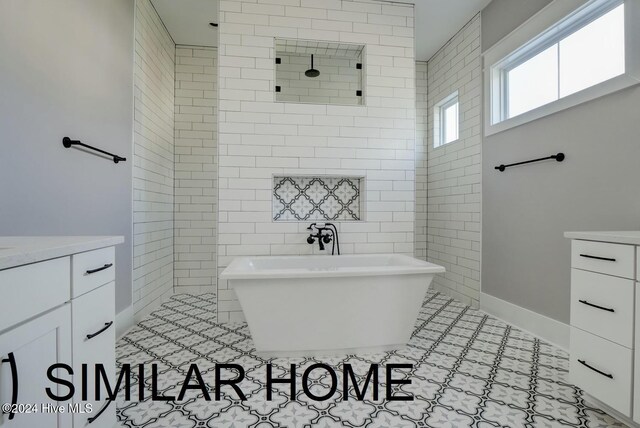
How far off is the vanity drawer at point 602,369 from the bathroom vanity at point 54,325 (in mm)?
2136

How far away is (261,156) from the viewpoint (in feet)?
9.35

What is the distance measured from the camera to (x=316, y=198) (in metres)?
3.12

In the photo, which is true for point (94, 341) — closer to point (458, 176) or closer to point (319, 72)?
point (319, 72)

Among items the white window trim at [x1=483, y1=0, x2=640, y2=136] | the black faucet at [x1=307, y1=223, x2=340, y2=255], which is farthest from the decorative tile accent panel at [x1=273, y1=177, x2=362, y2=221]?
the white window trim at [x1=483, y1=0, x2=640, y2=136]

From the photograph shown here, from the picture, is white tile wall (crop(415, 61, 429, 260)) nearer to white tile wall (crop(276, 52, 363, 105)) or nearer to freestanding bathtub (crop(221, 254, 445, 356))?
white tile wall (crop(276, 52, 363, 105))

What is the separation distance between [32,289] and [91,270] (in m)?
0.27

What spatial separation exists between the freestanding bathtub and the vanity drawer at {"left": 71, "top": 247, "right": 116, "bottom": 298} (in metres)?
0.77

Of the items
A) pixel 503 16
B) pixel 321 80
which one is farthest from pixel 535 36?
pixel 321 80

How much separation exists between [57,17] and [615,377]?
11.1 ft

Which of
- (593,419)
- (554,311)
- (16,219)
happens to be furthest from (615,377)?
(16,219)

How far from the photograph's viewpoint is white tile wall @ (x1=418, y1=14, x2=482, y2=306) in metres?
3.21

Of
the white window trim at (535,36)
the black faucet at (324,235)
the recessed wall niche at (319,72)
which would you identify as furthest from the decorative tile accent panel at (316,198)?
the white window trim at (535,36)

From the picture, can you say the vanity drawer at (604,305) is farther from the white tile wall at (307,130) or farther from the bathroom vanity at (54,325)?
the bathroom vanity at (54,325)

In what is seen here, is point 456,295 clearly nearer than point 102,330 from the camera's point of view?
No
